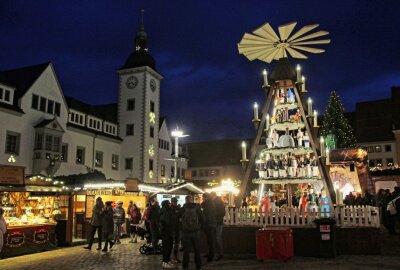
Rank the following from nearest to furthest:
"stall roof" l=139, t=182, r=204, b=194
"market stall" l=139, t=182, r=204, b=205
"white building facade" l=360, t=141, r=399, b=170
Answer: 1. "stall roof" l=139, t=182, r=204, b=194
2. "market stall" l=139, t=182, r=204, b=205
3. "white building facade" l=360, t=141, r=399, b=170

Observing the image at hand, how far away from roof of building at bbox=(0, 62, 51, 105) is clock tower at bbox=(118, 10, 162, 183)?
12790 millimetres

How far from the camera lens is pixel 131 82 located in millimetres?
44719

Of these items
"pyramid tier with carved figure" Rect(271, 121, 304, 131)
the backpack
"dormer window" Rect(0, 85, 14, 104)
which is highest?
"dormer window" Rect(0, 85, 14, 104)

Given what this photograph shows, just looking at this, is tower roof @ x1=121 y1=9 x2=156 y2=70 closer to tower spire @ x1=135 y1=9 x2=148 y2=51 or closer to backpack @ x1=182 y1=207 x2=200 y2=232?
tower spire @ x1=135 y1=9 x2=148 y2=51

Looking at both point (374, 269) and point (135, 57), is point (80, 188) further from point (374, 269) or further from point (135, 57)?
point (135, 57)

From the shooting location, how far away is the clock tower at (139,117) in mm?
42500

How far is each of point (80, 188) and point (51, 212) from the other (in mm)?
6201

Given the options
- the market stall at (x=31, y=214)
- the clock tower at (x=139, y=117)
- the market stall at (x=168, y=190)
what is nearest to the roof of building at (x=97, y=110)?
the clock tower at (x=139, y=117)

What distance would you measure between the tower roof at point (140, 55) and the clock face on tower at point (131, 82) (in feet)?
4.53

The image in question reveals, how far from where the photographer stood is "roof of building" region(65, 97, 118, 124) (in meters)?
37.9

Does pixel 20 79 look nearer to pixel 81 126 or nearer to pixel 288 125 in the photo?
pixel 81 126

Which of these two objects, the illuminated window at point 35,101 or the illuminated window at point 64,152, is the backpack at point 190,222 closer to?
the illuminated window at point 35,101

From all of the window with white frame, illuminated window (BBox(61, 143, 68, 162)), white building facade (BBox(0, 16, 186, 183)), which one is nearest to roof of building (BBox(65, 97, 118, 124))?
white building facade (BBox(0, 16, 186, 183))

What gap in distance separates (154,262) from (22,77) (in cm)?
2481
